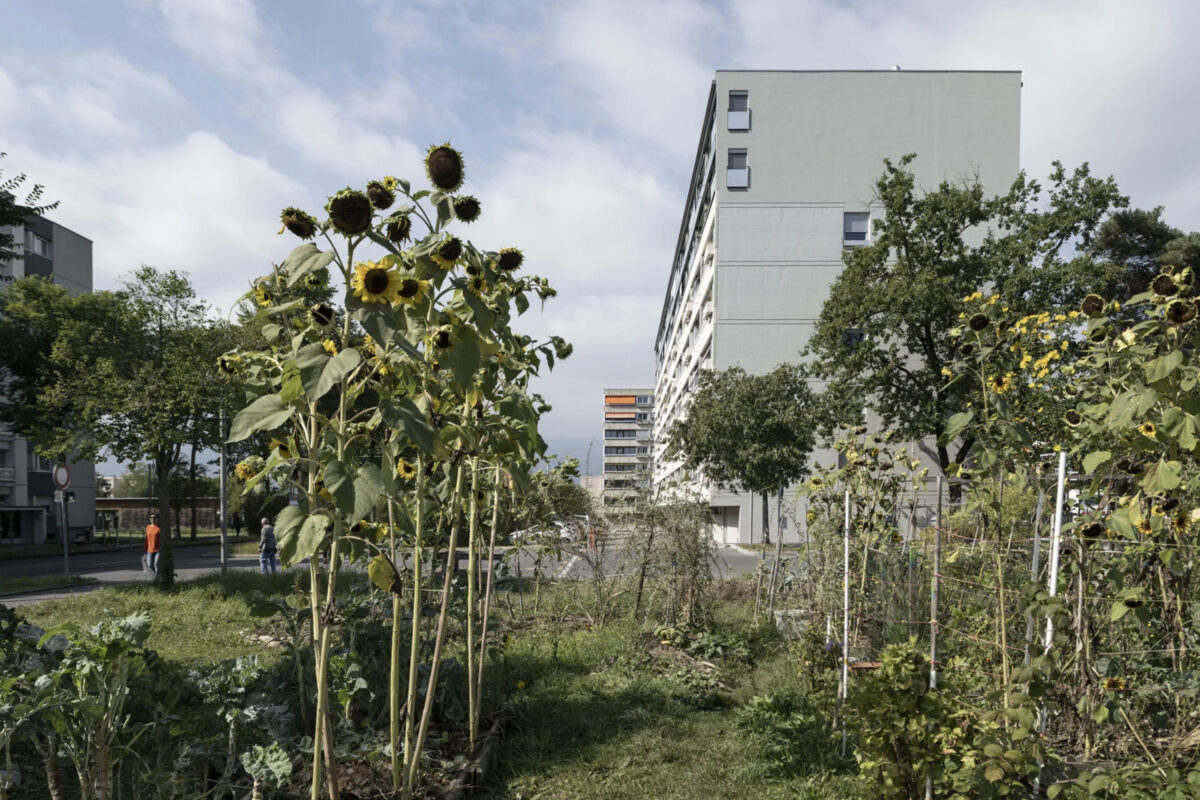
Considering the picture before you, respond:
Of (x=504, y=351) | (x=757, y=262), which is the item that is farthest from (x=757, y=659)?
(x=757, y=262)

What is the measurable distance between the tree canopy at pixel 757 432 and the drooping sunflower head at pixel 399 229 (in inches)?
747

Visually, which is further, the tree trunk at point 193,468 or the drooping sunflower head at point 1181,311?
the tree trunk at point 193,468

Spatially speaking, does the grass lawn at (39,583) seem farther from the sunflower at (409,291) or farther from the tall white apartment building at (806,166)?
the tall white apartment building at (806,166)

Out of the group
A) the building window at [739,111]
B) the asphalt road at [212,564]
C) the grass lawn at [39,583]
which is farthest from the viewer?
the building window at [739,111]

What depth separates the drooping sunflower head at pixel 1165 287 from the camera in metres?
2.49

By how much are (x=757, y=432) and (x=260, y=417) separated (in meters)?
19.5

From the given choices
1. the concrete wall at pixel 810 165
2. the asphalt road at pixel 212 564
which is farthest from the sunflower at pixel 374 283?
the concrete wall at pixel 810 165

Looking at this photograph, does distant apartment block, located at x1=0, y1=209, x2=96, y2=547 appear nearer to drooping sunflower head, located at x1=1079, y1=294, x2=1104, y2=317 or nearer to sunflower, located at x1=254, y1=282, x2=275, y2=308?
sunflower, located at x1=254, y1=282, x2=275, y2=308

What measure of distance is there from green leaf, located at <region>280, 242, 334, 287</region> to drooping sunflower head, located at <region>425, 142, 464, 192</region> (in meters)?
0.54

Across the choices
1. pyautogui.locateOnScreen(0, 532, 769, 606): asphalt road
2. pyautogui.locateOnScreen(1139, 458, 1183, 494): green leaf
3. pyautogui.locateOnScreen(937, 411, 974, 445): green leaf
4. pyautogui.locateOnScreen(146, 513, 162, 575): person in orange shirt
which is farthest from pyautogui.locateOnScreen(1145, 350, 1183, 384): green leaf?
pyautogui.locateOnScreen(146, 513, 162, 575): person in orange shirt

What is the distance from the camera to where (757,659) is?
20.2ft

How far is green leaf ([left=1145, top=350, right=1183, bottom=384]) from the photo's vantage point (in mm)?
2207

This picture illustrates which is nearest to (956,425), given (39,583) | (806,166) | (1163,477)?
(1163,477)

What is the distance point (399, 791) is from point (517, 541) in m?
4.67
